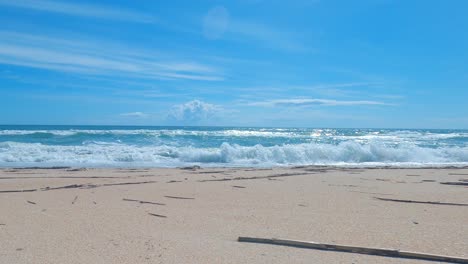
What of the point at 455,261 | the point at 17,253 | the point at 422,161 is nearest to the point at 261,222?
the point at 455,261

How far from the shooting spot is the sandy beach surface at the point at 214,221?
382cm

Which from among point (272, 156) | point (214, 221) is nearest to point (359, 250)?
point (214, 221)

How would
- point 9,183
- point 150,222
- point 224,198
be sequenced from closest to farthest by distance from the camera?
point 150,222, point 224,198, point 9,183

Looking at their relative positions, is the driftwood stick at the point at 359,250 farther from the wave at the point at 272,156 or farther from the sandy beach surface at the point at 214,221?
the wave at the point at 272,156

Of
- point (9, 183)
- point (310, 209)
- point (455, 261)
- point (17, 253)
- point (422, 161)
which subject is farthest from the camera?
point (422, 161)

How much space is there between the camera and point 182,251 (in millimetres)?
3898

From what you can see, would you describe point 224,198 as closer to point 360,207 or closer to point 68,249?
point 360,207

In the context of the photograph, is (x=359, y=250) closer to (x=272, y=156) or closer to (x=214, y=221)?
(x=214, y=221)

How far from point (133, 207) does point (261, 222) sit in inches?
89.2

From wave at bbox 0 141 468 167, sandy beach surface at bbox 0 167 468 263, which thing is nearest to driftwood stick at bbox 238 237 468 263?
sandy beach surface at bbox 0 167 468 263

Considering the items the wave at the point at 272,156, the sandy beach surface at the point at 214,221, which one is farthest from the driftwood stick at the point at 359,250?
the wave at the point at 272,156

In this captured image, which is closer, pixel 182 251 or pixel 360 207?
pixel 182 251

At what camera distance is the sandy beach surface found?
382cm

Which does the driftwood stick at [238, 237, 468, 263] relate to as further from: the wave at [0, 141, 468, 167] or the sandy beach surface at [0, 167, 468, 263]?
the wave at [0, 141, 468, 167]
